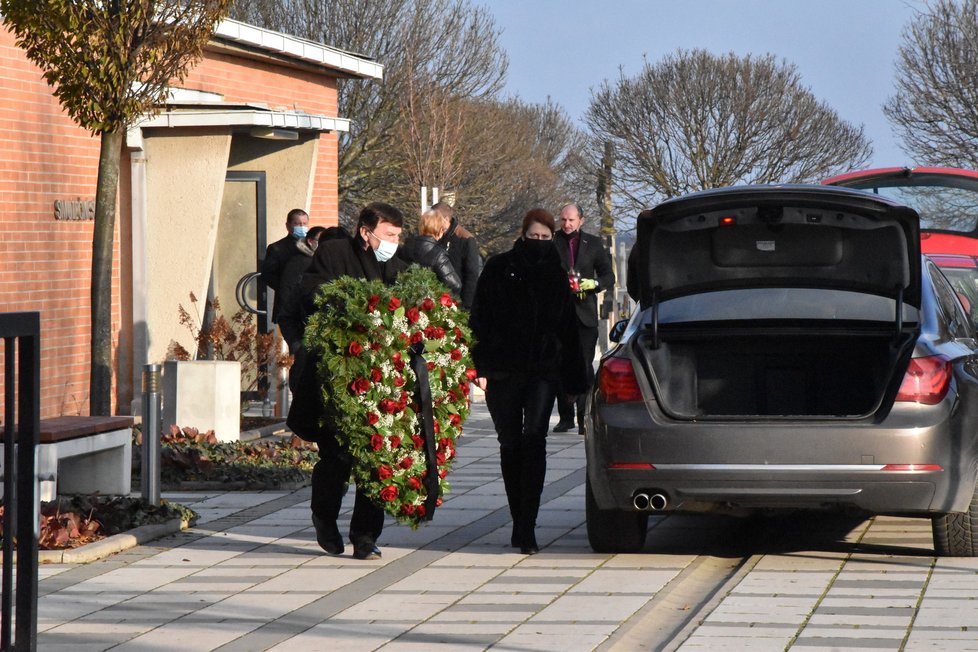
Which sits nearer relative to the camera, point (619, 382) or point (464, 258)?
point (619, 382)

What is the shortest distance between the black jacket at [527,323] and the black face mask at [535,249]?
11 mm

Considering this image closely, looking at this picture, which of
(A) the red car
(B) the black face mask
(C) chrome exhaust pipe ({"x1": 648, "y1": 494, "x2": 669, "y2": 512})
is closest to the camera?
(C) chrome exhaust pipe ({"x1": 648, "y1": 494, "x2": 669, "y2": 512})

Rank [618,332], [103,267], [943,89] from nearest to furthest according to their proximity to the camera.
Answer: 1. [618,332]
2. [103,267]
3. [943,89]

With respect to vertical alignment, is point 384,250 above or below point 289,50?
below

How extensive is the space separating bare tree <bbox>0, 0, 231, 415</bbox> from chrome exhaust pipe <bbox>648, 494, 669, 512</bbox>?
564 centimetres

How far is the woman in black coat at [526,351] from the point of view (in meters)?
8.62

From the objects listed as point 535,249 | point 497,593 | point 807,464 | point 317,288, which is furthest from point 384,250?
point 807,464

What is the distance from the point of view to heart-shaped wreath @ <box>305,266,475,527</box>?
8055 millimetres

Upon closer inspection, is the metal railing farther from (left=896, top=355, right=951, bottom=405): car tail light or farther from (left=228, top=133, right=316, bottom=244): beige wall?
(left=228, top=133, right=316, bottom=244): beige wall

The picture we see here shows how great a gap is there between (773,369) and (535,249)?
1.44m

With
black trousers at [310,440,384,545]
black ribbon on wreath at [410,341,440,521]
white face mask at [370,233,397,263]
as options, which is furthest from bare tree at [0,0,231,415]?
black ribbon on wreath at [410,341,440,521]

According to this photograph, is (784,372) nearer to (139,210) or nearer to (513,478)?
(513,478)

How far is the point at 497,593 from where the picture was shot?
745 cm

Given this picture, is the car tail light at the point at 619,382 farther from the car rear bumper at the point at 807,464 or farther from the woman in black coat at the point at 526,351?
the woman in black coat at the point at 526,351
